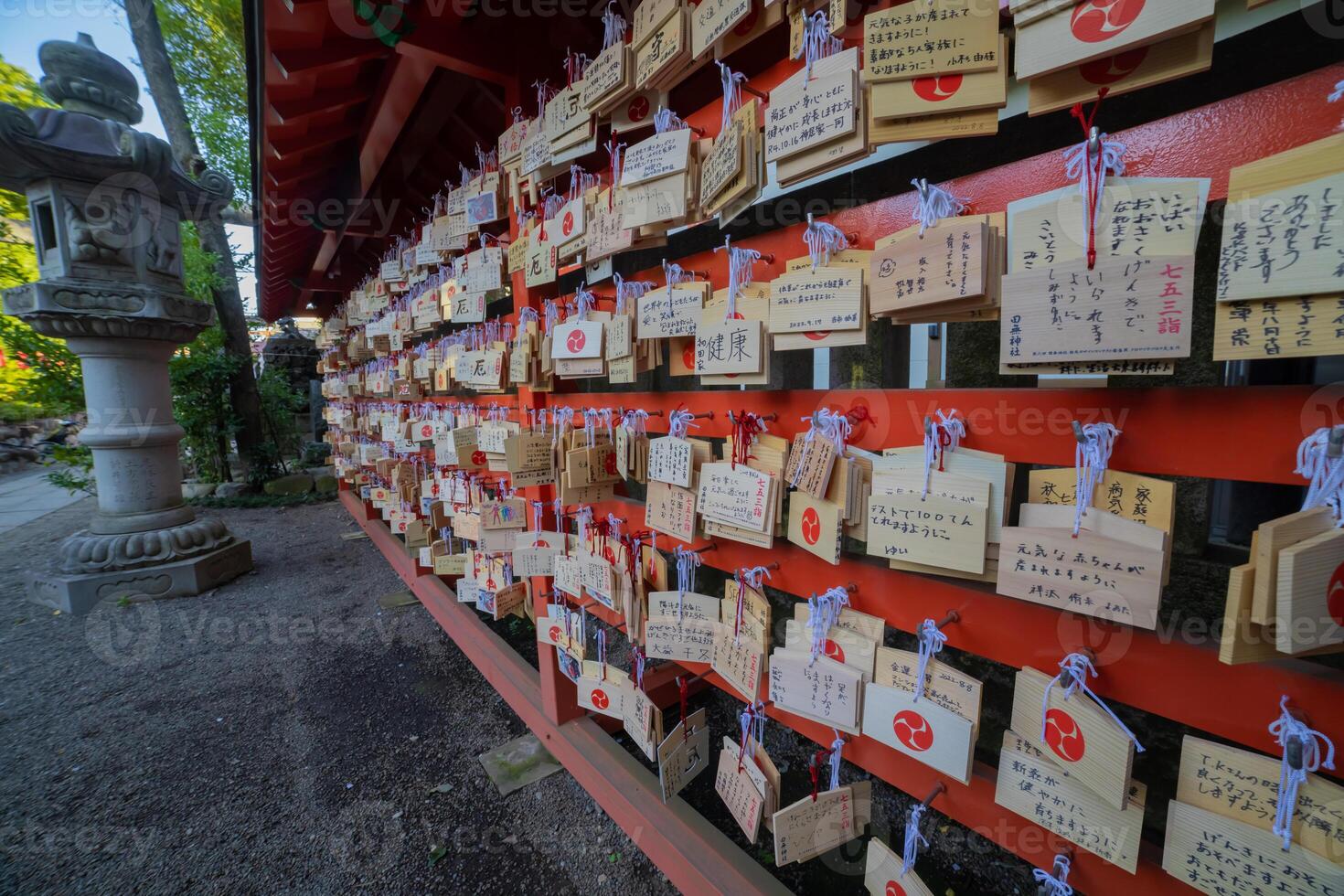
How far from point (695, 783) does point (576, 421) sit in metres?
1.65

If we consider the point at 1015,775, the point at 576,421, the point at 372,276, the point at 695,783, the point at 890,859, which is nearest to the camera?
the point at 1015,775

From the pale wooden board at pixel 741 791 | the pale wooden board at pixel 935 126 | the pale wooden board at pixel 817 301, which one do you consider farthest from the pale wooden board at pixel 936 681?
the pale wooden board at pixel 935 126

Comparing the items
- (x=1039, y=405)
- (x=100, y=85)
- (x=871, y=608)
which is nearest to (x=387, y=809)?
(x=871, y=608)

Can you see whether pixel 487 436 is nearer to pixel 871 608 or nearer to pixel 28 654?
pixel 871 608

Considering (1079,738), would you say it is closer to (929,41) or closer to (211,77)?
(929,41)

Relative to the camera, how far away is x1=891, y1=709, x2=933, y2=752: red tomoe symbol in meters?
0.94

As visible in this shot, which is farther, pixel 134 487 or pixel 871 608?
pixel 134 487

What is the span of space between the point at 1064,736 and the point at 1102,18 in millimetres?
1004

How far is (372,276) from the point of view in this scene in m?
5.06

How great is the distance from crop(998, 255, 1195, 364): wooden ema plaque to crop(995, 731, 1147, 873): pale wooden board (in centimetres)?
64

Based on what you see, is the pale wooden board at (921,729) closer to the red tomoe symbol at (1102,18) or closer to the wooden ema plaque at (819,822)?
the wooden ema plaque at (819,822)

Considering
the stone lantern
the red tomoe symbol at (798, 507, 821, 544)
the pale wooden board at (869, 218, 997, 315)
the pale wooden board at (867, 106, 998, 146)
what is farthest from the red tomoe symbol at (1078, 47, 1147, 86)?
the stone lantern

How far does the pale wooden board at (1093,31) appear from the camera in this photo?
589 mm

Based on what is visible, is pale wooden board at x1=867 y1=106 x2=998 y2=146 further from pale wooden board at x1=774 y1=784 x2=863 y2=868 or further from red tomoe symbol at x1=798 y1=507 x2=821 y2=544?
pale wooden board at x1=774 y1=784 x2=863 y2=868
